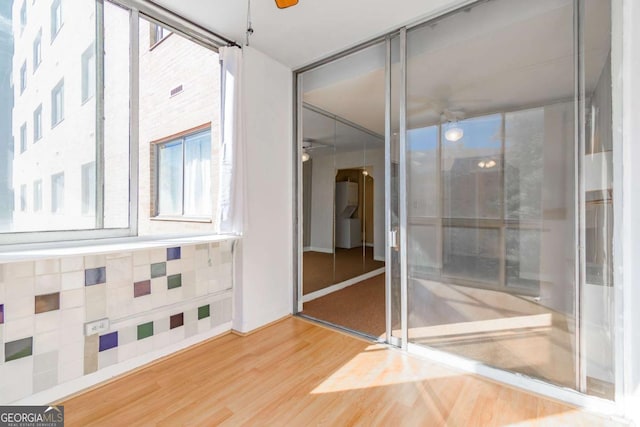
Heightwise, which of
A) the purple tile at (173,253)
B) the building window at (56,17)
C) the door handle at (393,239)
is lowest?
the purple tile at (173,253)

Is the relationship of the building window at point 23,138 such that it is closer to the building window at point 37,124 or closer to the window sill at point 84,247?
the building window at point 37,124

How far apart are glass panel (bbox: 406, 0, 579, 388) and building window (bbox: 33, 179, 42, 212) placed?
2.67 metres

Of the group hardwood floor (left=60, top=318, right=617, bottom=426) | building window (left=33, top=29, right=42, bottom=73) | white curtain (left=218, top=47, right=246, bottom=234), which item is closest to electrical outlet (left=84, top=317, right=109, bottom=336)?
hardwood floor (left=60, top=318, right=617, bottom=426)

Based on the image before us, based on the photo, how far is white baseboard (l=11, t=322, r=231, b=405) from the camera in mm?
1652

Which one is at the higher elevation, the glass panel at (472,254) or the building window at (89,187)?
the building window at (89,187)

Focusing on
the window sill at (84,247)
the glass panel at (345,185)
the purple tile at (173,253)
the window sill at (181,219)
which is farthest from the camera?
the window sill at (181,219)

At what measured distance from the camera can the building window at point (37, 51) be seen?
186 cm

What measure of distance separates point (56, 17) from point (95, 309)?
81.2 inches

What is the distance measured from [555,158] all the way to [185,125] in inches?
153

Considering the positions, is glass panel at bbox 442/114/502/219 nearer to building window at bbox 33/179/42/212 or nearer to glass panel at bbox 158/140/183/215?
building window at bbox 33/179/42/212

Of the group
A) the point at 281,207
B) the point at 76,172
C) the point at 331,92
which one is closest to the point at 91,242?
the point at 76,172

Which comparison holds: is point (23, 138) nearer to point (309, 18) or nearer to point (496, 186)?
point (309, 18)

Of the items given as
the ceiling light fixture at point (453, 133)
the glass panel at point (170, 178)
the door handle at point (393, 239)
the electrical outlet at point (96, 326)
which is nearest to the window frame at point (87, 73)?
the electrical outlet at point (96, 326)

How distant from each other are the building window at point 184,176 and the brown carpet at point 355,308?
1785 mm
